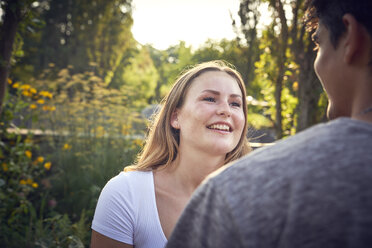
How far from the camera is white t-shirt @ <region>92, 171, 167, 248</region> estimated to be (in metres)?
1.85

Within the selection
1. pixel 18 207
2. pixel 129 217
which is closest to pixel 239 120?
pixel 129 217

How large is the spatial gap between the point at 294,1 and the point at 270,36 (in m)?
0.60

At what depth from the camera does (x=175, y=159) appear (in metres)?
2.38

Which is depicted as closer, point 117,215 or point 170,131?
point 117,215

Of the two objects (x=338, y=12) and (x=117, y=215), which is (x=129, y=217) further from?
(x=338, y=12)

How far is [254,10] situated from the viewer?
4555 millimetres

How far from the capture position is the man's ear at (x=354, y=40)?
82 centimetres

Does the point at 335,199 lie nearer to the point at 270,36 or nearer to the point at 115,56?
the point at 270,36

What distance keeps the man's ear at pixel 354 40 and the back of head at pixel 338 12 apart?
0.01m

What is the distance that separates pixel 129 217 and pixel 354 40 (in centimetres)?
153

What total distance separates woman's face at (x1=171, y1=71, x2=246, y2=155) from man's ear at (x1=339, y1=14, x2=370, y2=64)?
1.35 m

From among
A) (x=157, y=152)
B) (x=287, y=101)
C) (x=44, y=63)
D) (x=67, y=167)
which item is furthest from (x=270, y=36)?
(x=44, y=63)

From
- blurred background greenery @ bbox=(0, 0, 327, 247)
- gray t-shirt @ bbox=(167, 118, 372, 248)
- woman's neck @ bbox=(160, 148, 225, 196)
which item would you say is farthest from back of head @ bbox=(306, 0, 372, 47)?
blurred background greenery @ bbox=(0, 0, 327, 247)

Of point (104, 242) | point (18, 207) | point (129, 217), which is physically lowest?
point (18, 207)
